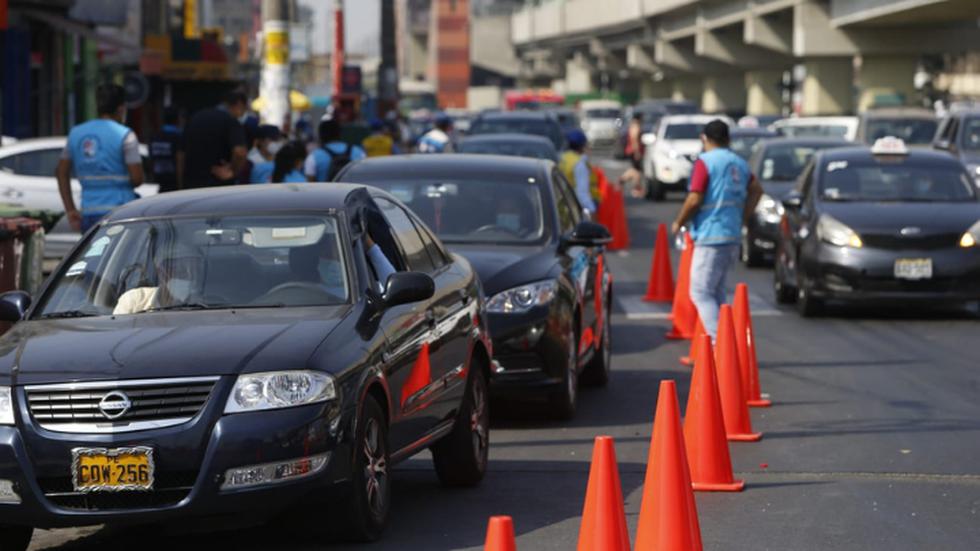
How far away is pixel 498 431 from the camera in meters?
11.2

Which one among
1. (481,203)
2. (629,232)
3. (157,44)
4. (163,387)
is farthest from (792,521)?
(157,44)

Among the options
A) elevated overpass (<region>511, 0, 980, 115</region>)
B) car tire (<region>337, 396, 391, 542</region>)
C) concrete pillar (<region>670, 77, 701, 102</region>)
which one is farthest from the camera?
concrete pillar (<region>670, 77, 701, 102</region>)

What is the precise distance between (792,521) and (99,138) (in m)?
6.58

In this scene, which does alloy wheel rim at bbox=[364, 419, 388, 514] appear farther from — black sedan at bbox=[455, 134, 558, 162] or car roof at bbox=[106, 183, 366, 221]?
black sedan at bbox=[455, 134, 558, 162]

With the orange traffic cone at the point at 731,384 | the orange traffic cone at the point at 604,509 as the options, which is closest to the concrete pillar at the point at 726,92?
the orange traffic cone at the point at 731,384

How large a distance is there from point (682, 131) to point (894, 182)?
65.0ft

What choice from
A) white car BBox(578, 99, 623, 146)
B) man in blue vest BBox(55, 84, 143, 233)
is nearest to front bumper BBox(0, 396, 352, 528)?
man in blue vest BBox(55, 84, 143, 233)

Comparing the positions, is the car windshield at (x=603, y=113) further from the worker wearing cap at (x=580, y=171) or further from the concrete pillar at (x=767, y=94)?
the worker wearing cap at (x=580, y=171)

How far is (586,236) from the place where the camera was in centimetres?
1174

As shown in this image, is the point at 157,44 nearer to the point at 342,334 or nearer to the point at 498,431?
the point at 498,431

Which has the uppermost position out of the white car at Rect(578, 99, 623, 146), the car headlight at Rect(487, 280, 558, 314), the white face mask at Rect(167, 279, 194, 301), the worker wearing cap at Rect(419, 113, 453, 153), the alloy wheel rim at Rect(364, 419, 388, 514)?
the white face mask at Rect(167, 279, 194, 301)

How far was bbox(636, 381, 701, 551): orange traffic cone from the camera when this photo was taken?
6789 millimetres

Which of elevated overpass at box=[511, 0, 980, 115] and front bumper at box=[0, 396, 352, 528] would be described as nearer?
front bumper at box=[0, 396, 352, 528]

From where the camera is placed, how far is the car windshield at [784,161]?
23953 millimetres
